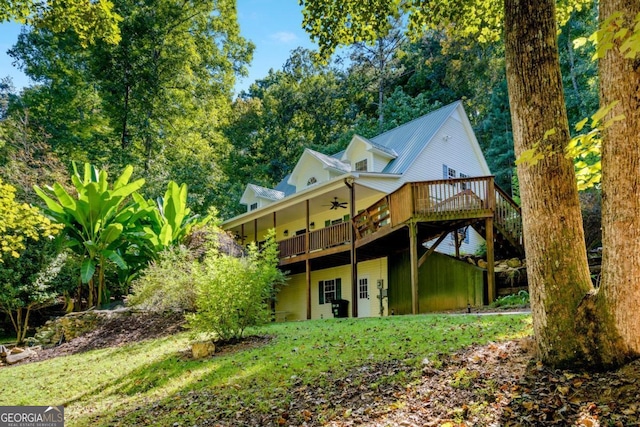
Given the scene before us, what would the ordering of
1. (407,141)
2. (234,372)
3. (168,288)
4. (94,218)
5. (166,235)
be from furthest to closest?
(407,141) → (166,235) → (94,218) → (168,288) → (234,372)

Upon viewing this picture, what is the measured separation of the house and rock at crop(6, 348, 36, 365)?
25.4 feet

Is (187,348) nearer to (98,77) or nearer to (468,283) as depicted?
(468,283)

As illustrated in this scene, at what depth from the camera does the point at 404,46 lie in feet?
112

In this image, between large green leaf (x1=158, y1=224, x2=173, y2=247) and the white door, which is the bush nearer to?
large green leaf (x1=158, y1=224, x2=173, y2=247)

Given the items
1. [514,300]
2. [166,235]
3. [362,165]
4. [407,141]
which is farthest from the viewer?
[407,141]

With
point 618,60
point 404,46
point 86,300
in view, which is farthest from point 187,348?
point 404,46

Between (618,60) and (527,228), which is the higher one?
(618,60)

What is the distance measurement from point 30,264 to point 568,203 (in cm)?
1854

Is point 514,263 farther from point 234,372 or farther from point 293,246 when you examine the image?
point 234,372

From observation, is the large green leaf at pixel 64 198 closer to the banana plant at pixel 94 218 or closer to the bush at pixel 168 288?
the banana plant at pixel 94 218

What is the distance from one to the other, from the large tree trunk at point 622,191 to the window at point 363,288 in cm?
1441

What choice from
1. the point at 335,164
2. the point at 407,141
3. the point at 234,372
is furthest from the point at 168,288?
the point at 407,141

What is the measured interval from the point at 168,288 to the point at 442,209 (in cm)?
804

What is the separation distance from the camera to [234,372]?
267 inches
